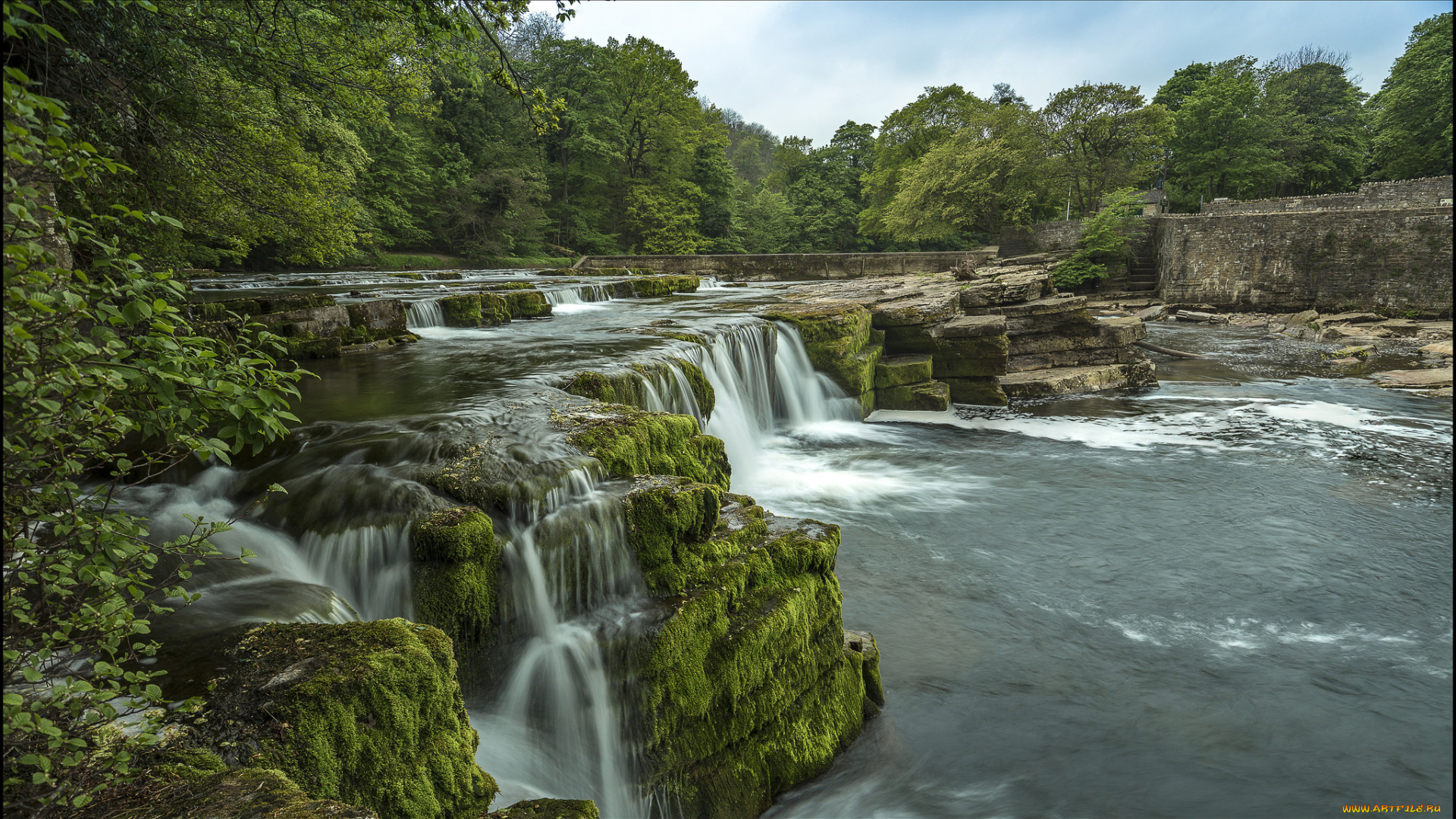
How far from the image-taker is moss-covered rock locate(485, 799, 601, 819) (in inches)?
111

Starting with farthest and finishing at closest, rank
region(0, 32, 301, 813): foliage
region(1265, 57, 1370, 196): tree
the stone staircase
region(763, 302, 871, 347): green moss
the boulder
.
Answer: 1. region(1265, 57, 1370, 196): tree
2. the stone staircase
3. the boulder
4. region(763, 302, 871, 347): green moss
5. region(0, 32, 301, 813): foliage

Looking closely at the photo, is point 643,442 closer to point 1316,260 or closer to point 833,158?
point 1316,260

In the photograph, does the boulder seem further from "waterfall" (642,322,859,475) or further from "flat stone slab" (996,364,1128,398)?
"waterfall" (642,322,859,475)

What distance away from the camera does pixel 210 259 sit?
26.1 meters

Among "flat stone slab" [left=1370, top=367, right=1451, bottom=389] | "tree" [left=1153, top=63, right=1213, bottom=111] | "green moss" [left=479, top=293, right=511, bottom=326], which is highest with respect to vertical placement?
"tree" [left=1153, top=63, right=1213, bottom=111]

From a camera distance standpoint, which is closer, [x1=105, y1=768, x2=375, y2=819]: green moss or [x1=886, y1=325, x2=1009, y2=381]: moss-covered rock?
[x1=105, y1=768, x2=375, y2=819]: green moss

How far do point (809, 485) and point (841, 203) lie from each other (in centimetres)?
4524

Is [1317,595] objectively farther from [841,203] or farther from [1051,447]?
[841,203]

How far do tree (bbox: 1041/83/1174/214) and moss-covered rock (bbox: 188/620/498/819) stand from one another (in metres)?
41.4

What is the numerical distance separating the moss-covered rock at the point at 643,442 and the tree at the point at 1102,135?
37941mm

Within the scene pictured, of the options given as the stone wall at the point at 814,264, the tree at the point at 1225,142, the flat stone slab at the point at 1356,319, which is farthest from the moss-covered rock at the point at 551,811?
the tree at the point at 1225,142

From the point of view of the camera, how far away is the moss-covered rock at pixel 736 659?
13.4ft

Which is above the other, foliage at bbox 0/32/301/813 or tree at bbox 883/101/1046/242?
tree at bbox 883/101/1046/242

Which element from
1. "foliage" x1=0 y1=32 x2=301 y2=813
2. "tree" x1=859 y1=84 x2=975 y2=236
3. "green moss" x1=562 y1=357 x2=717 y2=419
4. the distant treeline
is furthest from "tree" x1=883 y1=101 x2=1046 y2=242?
"foliage" x1=0 y1=32 x2=301 y2=813
